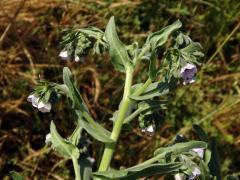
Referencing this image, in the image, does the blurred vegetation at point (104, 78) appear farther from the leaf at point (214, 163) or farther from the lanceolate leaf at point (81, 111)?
the lanceolate leaf at point (81, 111)

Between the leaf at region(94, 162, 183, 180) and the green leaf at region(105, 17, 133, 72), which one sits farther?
the green leaf at region(105, 17, 133, 72)

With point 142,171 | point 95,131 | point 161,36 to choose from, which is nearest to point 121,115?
point 95,131

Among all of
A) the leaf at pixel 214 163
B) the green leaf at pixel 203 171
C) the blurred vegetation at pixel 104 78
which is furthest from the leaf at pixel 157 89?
the blurred vegetation at pixel 104 78

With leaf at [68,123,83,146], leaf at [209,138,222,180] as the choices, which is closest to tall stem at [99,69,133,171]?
leaf at [68,123,83,146]

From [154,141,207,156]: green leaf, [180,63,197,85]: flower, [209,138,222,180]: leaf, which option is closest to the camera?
[180,63,197,85]: flower

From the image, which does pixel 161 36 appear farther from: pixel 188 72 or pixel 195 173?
pixel 195 173

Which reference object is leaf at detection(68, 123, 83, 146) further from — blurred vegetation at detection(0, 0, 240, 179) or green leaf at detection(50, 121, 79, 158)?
blurred vegetation at detection(0, 0, 240, 179)
